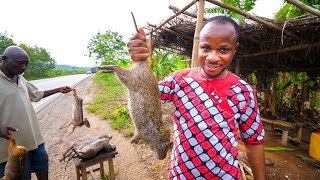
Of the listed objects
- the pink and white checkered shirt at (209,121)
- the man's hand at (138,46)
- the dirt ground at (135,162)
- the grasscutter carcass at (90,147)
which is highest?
the man's hand at (138,46)

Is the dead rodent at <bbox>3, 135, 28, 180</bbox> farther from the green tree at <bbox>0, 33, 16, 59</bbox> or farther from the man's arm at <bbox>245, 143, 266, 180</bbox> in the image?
the green tree at <bbox>0, 33, 16, 59</bbox>

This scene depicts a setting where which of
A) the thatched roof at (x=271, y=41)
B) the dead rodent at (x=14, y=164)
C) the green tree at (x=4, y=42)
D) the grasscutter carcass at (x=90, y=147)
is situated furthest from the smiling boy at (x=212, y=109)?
the green tree at (x=4, y=42)

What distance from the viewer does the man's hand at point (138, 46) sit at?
1.37 m

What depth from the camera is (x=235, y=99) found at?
153 cm

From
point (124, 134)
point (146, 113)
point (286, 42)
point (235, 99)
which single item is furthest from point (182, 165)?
point (124, 134)

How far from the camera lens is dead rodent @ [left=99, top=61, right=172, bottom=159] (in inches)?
57.7

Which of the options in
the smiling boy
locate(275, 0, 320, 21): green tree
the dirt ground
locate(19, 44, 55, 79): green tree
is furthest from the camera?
locate(19, 44, 55, 79): green tree

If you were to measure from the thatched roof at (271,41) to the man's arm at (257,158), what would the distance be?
2.98 meters

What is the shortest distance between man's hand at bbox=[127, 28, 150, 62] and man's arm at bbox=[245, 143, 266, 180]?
961 mm

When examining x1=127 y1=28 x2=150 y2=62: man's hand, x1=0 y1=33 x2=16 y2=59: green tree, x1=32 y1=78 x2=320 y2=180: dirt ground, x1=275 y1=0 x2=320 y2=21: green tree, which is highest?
x1=0 y1=33 x2=16 y2=59: green tree

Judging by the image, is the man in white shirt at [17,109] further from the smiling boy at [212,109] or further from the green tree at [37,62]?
the green tree at [37,62]

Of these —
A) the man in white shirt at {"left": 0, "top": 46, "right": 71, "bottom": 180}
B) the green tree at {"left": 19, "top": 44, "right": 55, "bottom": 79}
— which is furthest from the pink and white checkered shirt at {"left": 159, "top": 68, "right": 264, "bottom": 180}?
the green tree at {"left": 19, "top": 44, "right": 55, "bottom": 79}

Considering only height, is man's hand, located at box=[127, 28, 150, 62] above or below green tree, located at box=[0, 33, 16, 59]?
below

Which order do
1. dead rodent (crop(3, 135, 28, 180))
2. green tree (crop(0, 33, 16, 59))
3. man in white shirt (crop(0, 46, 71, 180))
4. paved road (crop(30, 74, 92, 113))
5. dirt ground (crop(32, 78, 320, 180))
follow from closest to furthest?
1. dead rodent (crop(3, 135, 28, 180))
2. man in white shirt (crop(0, 46, 71, 180))
3. dirt ground (crop(32, 78, 320, 180))
4. paved road (crop(30, 74, 92, 113))
5. green tree (crop(0, 33, 16, 59))
